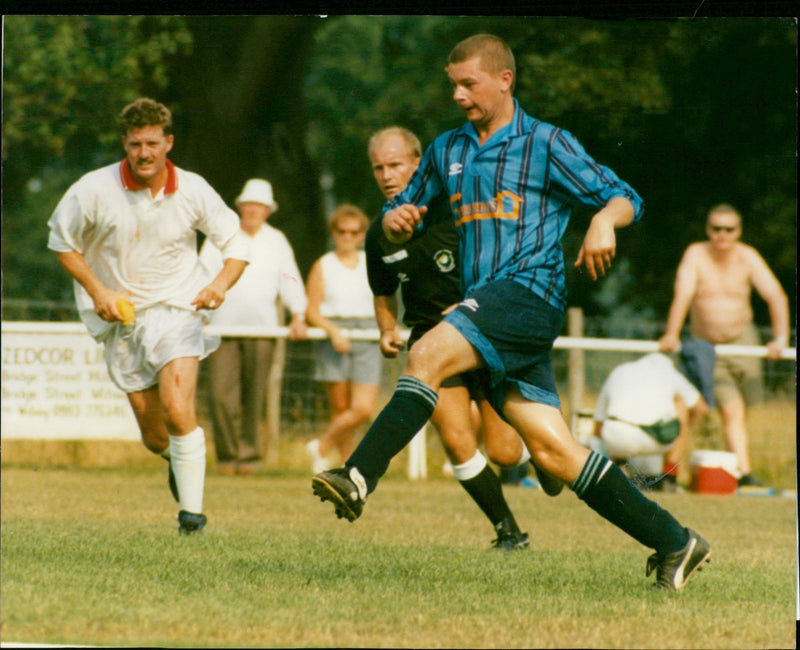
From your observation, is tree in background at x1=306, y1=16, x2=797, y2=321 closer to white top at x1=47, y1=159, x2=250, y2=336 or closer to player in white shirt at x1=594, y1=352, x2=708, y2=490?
player in white shirt at x1=594, y1=352, x2=708, y2=490

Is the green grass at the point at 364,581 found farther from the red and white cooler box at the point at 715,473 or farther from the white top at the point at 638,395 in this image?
the red and white cooler box at the point at 715,473

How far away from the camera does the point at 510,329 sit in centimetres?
448

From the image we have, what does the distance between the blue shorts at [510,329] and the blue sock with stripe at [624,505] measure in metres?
0.31

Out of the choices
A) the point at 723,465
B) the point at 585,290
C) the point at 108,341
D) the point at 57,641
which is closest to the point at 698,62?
the point at 585,290

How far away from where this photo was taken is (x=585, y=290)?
1748 cm

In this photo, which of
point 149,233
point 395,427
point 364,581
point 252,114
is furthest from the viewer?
point 252,114

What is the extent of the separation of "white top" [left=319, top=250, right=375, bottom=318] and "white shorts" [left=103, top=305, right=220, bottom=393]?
3855 mm

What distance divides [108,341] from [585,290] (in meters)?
11.7

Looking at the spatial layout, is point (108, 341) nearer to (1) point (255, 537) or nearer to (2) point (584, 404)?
(1) point (255, 537)

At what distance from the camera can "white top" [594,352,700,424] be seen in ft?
31.5

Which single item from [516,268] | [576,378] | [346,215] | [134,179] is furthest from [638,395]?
[516,268]

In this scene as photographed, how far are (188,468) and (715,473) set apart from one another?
513cm

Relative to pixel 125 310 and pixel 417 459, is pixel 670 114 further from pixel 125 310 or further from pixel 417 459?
pixel 125 310

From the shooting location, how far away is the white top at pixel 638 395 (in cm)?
959
